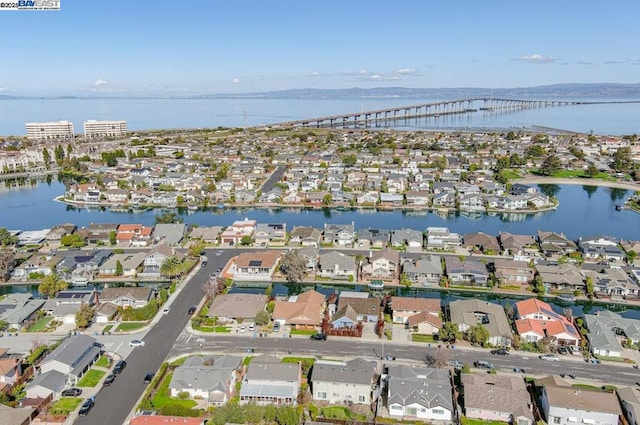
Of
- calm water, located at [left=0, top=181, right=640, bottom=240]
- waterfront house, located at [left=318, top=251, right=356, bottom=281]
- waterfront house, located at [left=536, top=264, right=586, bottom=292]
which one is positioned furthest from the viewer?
calm water, located at [left=0, top=181, right=640, bottom=240]

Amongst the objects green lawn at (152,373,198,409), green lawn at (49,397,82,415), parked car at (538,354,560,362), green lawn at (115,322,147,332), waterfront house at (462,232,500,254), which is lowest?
parked car at (538,354,560,362)

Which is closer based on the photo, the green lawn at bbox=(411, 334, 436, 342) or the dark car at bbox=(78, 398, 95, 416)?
the dark car at bbox=(78, 398, 95, 416)

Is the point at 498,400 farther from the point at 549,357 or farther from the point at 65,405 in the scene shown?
the point at 65,405

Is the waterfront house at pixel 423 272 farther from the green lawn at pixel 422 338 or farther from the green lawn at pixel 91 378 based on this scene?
the green lawn at pixel 91 378

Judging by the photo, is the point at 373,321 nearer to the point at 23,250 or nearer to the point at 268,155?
the point at 23,250

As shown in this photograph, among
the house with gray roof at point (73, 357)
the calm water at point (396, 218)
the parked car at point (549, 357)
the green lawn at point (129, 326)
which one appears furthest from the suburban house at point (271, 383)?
the calm water at point (396, 218)

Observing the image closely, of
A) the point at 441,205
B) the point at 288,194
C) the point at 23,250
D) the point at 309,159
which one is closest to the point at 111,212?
the point at 23,250

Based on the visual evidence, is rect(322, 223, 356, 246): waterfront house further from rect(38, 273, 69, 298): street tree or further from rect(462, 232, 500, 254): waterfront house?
rect(38, 273, 69, 298): street tree

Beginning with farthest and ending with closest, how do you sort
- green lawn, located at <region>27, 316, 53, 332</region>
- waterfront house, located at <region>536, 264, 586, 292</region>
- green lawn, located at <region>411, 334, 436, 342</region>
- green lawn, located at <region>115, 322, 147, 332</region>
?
1. waterfront house, located at <region>536, 264, 586, 292</region>
2. green lawn, located at <region>27, 316, 53, 332</region>
3. green lawn, located at <region>115, 322, 147, 332</region>
4. green lawn, located at <region>411, 334, 436, 342</region>

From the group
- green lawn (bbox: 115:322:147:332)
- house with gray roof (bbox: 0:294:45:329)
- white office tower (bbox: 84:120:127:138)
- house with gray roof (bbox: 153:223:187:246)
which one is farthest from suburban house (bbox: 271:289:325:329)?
white office tower (bbox: 84:120:127:138)
